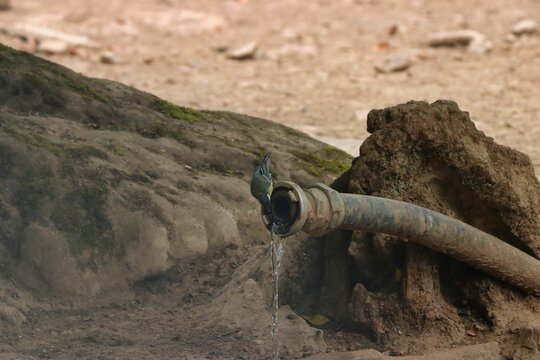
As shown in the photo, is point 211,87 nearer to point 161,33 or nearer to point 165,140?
point 161,33

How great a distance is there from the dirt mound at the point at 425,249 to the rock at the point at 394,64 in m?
7.68

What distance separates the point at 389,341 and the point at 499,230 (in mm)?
707

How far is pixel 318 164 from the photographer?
609 cm

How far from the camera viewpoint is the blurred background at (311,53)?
10727 millimetres

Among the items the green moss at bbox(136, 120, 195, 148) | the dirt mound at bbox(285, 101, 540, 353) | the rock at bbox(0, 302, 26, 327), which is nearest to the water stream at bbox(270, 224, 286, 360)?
the dirt mound at bbox(285, 101, 540, 353)

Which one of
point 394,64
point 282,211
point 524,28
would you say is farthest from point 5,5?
point 282,211

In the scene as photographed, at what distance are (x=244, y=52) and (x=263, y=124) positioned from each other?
624cm

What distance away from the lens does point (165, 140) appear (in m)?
5.62

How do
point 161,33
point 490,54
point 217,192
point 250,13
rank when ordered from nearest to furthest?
1. point 217,192
2. point 490,54
3. point 161,33
4. point 250,13

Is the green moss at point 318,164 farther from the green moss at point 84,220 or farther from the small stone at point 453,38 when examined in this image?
the small stone at point 453,38

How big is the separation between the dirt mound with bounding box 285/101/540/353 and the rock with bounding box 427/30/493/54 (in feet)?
28.4

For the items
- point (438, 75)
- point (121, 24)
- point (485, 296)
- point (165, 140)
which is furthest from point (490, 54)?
point (485, 296)

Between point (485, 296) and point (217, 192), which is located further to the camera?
point (217, 192)

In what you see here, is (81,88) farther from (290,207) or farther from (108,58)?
(108,58)
